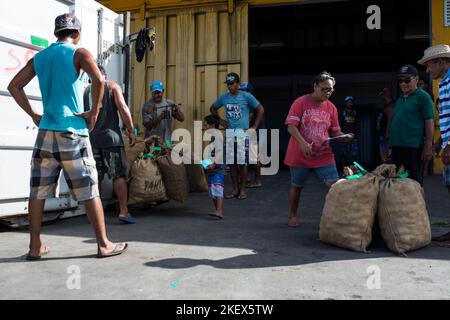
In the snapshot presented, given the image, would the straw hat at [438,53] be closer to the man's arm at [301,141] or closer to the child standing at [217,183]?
the man's arm at [301,141]

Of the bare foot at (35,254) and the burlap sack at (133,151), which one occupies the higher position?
the burlap sack at (133,151)

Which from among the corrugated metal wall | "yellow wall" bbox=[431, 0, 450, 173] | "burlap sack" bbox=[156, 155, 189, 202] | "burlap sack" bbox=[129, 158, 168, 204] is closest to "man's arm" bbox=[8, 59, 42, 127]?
"burlap sack" bbox=[129, 158, 168, 204]

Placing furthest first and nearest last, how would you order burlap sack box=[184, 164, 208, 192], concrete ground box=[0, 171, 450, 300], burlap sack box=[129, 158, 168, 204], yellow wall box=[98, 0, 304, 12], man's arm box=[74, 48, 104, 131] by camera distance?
yellow wall box=[98, 0, 304, 12]
burlap sack box=[184, 164, 208, 192]
burlap sack box=[129, 158, 168, 204]
man's arm box=[74, 48, 104, 131]
concrete ground box=[0, 171, 450, 300]

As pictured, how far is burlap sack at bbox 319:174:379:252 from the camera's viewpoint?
10.8 feet

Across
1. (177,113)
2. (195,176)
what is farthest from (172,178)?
(177,113)

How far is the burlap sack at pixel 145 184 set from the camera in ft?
15.5

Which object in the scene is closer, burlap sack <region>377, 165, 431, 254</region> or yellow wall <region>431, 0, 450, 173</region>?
burlap sack <region>377, 165, 431, 254</region>

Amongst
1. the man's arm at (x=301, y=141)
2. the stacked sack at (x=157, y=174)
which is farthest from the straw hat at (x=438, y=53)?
the stacked sack at (x=157, y=174)

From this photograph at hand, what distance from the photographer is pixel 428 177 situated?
27.6 ft

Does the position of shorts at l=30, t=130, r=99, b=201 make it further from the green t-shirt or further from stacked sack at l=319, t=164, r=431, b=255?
the green t-shirt

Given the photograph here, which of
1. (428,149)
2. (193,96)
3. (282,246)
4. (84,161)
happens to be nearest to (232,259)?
(282,246)

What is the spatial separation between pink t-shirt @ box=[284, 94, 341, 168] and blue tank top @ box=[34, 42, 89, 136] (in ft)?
6.62

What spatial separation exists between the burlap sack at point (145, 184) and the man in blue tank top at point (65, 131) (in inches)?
65.2

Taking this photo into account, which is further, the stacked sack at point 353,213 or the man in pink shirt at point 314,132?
the man in pink shirt at point 314,132
